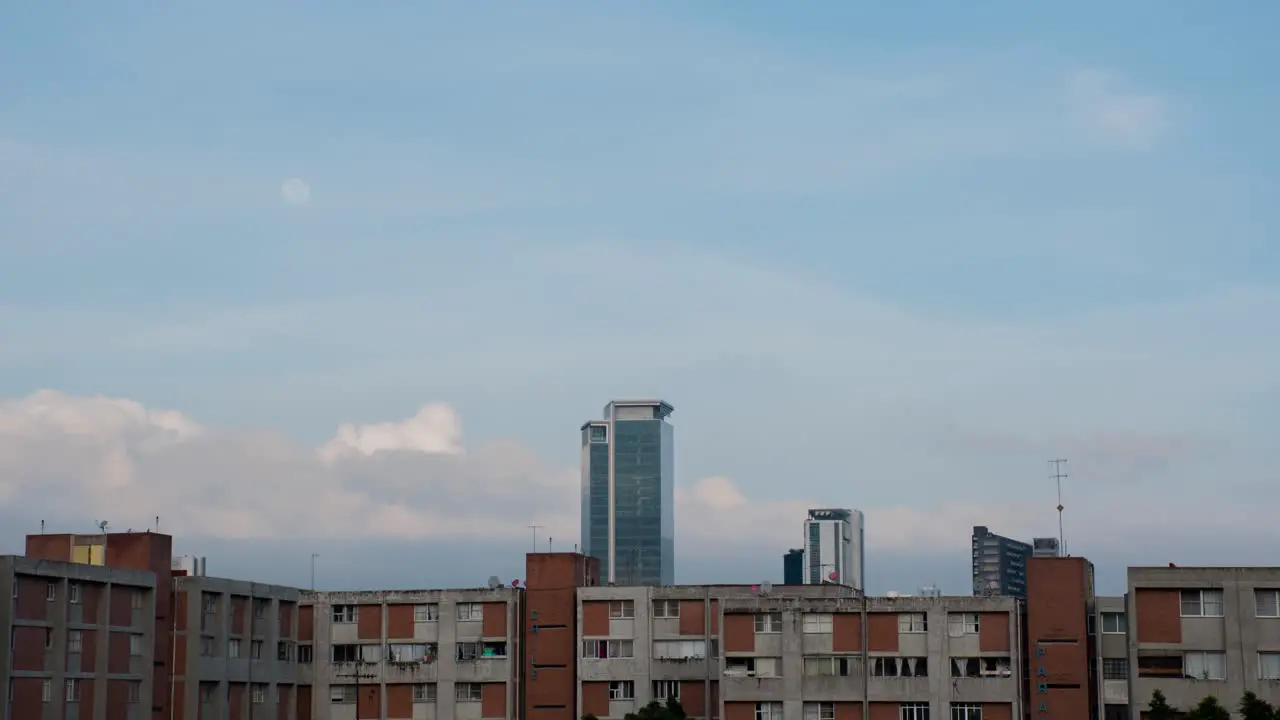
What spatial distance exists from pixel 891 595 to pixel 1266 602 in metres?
24.6

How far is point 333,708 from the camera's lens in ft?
436

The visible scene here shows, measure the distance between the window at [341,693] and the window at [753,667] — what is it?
92.7 feet

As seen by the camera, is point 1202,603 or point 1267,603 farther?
point 1202,603

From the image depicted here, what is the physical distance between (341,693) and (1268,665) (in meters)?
63.2

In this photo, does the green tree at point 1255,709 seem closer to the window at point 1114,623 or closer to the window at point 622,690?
the window at point 1114,623

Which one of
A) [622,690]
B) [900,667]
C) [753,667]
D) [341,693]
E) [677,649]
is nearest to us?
[900,667]

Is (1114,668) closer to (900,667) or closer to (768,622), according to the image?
(900,667)

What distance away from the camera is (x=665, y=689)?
421 feet

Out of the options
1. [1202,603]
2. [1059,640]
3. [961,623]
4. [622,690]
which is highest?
[1202,603]

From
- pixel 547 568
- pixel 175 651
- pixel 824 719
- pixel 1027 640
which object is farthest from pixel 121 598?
pixel 1027 640

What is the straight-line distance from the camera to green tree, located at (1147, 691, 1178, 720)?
11112cm

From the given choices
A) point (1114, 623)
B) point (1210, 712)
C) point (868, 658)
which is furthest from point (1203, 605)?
point (868, 658)

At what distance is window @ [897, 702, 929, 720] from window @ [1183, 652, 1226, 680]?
1670cm

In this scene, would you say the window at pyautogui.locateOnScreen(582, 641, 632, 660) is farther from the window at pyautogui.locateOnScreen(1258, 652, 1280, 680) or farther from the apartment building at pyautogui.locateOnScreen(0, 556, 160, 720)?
the window at pyautogui.locateOnScreen(1258, 652, 1280, 680)
